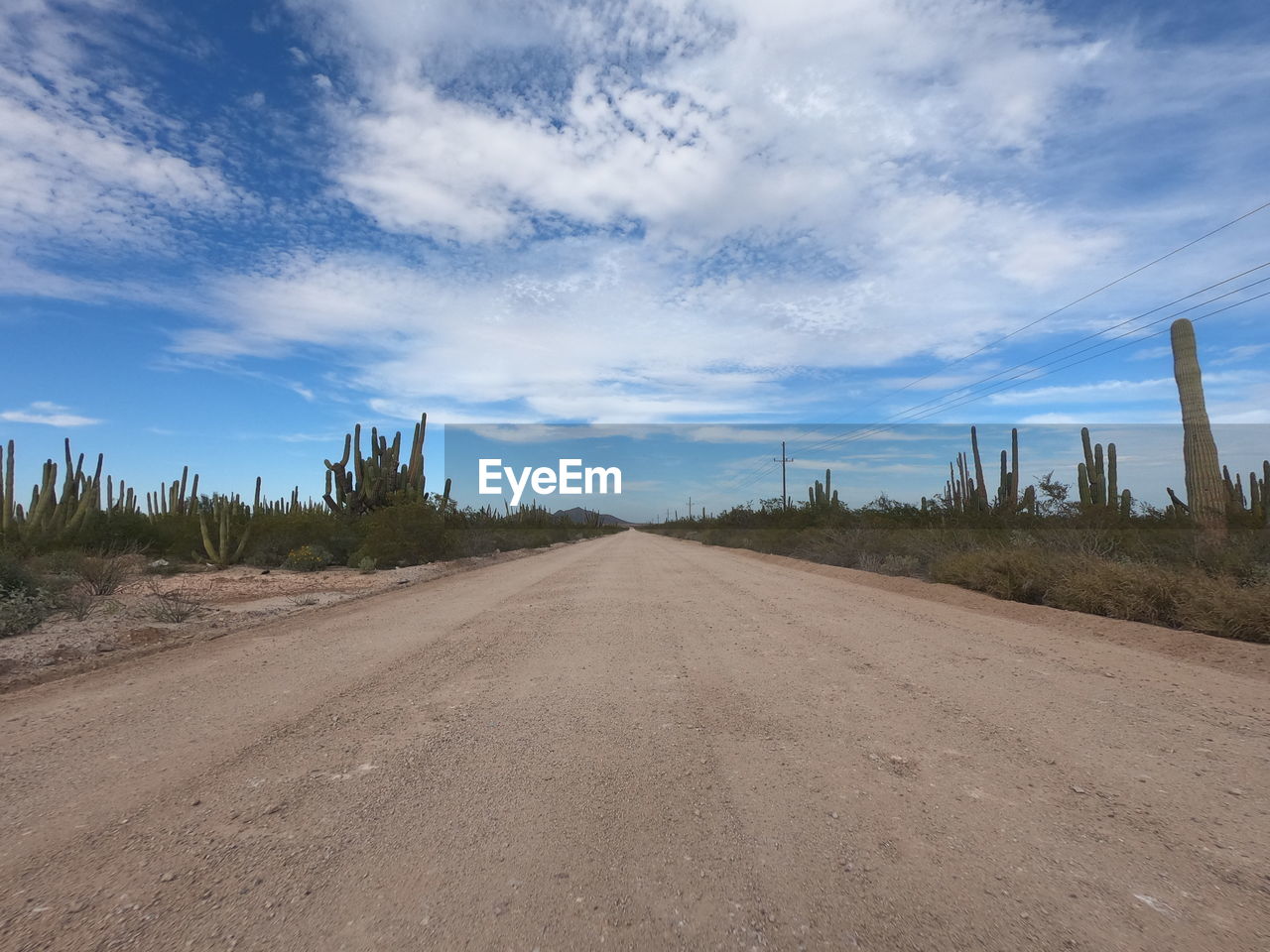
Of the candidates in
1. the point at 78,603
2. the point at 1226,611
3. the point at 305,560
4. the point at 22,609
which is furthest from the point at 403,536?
the point at 1226,611

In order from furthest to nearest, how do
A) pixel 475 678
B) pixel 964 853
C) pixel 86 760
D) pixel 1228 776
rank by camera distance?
pixel 475 678 → pixel 86 760 → pixel 1228 776 → pixel 964 853

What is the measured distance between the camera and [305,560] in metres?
21.1

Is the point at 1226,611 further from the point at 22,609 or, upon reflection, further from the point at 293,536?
the point at 293,536

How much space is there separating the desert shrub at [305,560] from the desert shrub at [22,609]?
1044cm

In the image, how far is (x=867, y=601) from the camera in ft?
38.5

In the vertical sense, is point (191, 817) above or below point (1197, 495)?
below

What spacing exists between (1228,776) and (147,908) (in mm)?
5181

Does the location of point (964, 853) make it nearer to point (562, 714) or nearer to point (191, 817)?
point (562, 714)

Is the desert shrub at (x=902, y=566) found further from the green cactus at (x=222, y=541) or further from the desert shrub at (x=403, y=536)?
the green cactus at (x=222, y=541)

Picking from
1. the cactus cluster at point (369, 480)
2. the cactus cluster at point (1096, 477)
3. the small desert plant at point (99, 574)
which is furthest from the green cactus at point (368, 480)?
the cactus cluster at point (1096, 477)

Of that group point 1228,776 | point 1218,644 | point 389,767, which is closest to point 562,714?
point 389,767

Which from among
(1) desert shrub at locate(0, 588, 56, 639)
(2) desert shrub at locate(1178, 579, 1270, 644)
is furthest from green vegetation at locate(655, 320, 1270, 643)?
(1) desert shrub at locate(0, 588, 56, 639)

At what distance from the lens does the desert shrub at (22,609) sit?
29.1ft

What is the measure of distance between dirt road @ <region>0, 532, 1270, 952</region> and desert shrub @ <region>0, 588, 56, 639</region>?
329 centimetres
